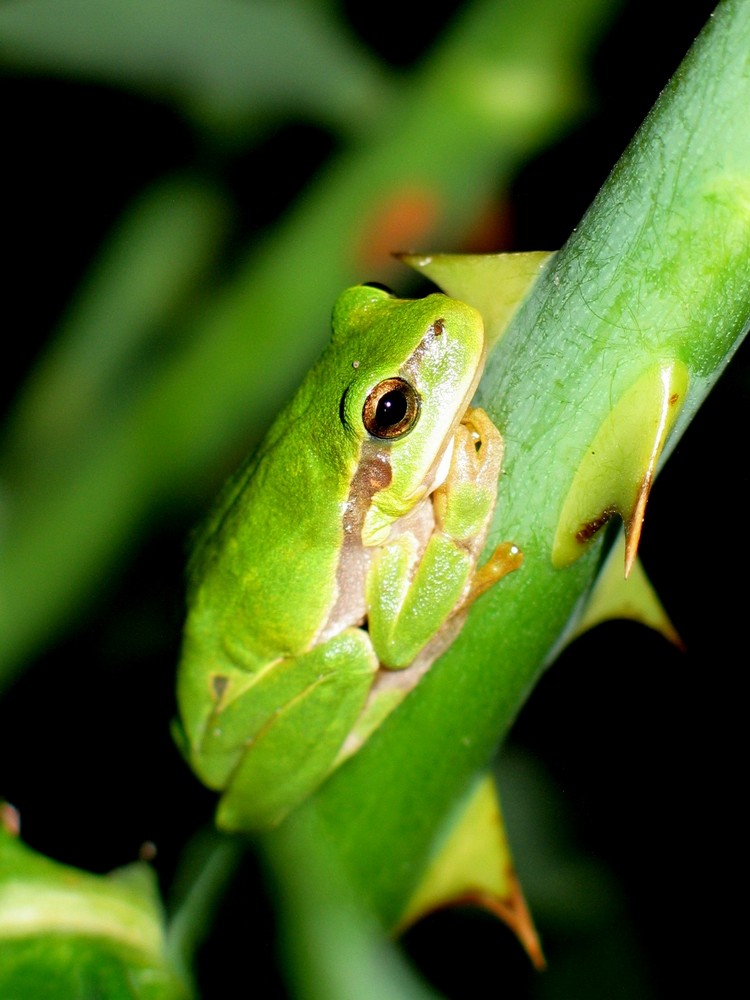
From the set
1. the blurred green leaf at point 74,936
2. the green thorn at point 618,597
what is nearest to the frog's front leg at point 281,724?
the blurred green leaf at point 74,936

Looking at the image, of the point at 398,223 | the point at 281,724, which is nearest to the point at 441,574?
the point at 281,724

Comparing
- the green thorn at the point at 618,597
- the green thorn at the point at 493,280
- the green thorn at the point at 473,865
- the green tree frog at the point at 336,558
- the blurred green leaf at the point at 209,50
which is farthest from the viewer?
the blurred green leaf at the point at 209,50

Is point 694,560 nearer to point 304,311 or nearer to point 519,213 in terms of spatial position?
point 519,213

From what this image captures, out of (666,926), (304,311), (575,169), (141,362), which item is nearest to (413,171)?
(304,311)

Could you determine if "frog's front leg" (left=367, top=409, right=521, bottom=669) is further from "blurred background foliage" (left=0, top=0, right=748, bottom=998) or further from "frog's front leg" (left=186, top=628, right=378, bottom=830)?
"blurred background foliage" (left=0, top=0, right=748, bottom=998)

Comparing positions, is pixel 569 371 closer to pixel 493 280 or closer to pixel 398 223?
pixel 493 280

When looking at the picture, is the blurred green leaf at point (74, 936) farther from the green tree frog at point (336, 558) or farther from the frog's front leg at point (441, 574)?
the frog's front leg at point (441, 574)

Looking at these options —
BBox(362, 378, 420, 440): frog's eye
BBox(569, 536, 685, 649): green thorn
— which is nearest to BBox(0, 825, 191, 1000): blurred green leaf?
BBox(569, 536, 685, 649): green thorn
